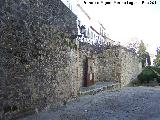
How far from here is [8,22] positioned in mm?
8719

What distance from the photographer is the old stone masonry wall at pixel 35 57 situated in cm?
870

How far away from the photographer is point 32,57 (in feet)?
32.9

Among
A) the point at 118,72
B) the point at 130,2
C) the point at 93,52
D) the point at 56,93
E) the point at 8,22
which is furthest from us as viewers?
the point at 118,72

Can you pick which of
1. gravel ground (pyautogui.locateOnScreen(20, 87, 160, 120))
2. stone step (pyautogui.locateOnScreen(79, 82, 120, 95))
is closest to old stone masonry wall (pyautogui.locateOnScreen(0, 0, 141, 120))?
gravel ground (pyautogui.locateOnScreen(20, 87, 160, 120))

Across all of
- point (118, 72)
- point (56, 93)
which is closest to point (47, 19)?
point (56, 93)

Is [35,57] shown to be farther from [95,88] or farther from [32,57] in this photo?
[95,88]

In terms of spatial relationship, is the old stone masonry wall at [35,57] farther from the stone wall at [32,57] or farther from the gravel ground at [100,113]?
the gravel ground at [100,113]

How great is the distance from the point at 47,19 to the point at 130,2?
300cm

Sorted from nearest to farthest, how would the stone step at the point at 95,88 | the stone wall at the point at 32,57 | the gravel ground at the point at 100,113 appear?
1. the stone wall at the point at 32,57
2. the gravel ground at the point at 100,113
3. the stone step at the point at 95,88

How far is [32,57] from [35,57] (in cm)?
A: 21

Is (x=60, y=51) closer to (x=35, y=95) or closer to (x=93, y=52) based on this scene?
(x=35, y=95)

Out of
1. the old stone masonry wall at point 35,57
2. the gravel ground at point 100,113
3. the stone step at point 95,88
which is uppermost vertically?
the old stone masonry wall at point 35,57

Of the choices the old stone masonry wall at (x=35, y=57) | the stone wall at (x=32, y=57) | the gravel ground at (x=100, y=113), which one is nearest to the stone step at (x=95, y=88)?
the old stone masonry wall at (x=35, y=57)

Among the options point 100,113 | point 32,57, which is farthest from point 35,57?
point 100,113
